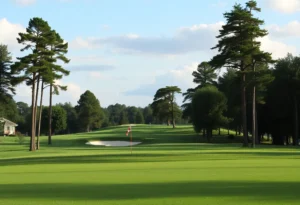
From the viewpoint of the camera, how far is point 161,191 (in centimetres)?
1427

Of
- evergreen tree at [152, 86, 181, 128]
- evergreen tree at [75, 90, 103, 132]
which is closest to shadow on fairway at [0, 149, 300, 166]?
evergreen tree at [152, 86, 181, 128]

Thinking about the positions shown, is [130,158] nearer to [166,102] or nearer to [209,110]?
[209,110]

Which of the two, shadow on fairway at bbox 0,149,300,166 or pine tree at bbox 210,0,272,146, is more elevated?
pine tree at bbox 210,0,272,146

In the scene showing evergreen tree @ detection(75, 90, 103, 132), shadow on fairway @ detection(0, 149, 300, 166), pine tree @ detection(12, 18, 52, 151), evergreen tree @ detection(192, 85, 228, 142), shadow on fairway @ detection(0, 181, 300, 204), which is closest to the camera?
shadow on fairway @ detection(0, 181, 300, 204)

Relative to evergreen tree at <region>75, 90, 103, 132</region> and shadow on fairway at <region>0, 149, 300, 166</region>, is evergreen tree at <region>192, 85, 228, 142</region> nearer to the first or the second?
shadow on fairway at <region>0, 149, 300, 166</region>

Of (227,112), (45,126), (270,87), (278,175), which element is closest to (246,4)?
(270,87)

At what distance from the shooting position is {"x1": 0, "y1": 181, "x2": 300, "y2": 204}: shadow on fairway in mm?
13140

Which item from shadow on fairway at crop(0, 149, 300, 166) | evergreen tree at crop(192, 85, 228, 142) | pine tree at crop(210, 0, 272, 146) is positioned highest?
pine tree at crop(210, 0, 272, 146)

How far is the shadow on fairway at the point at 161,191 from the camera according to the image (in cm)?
1314

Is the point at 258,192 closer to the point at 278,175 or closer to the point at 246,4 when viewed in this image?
the point at 278,175

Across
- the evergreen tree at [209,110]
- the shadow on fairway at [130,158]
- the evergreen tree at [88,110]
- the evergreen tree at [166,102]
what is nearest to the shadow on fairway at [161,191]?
the shadow on fairway at [130,158]

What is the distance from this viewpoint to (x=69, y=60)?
206ft

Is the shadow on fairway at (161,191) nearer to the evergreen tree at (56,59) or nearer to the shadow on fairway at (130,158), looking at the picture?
the shadow on fairway at (130,158)

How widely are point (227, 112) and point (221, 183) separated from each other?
68995 millimetres
